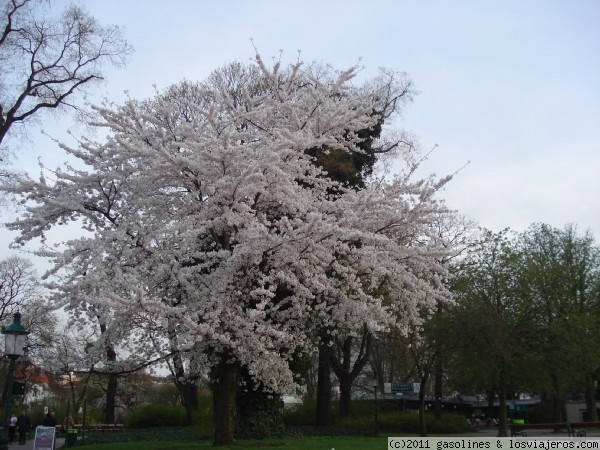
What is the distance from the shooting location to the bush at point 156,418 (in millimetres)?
29922

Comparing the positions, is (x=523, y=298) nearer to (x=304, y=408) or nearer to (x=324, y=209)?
(x=304, y=408)

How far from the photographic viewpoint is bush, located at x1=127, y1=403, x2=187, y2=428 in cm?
2992

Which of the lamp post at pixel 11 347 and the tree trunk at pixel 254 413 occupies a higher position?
the lamp post at pixel 11 347

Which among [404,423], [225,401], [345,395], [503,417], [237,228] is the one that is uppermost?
[237,228]

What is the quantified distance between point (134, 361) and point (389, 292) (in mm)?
6556

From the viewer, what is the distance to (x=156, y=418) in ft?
98.6

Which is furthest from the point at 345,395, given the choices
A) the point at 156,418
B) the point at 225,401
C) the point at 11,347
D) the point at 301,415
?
the point at 11,347

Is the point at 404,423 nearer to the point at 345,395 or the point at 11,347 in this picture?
the point at 345,395

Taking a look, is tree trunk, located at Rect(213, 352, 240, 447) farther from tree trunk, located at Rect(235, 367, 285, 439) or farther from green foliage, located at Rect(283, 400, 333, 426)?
green foliage, located at Rect(283, 400, 333, 426)

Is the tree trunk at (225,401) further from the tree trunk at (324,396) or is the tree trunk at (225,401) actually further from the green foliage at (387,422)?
the tree trunk at (324,396)

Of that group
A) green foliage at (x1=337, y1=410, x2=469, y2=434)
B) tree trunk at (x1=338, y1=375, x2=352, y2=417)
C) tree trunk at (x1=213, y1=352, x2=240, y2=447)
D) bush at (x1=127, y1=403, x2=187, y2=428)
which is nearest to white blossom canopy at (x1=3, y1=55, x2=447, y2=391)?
tree trunk at (x1=213, y1=352, x2=240, y2=447)

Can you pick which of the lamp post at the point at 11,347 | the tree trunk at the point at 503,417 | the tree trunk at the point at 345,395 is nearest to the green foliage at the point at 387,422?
the tree trunk at the point at 345,395

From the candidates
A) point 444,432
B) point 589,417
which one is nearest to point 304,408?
point 444,432

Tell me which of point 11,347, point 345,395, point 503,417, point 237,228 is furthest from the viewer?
point 345,395
